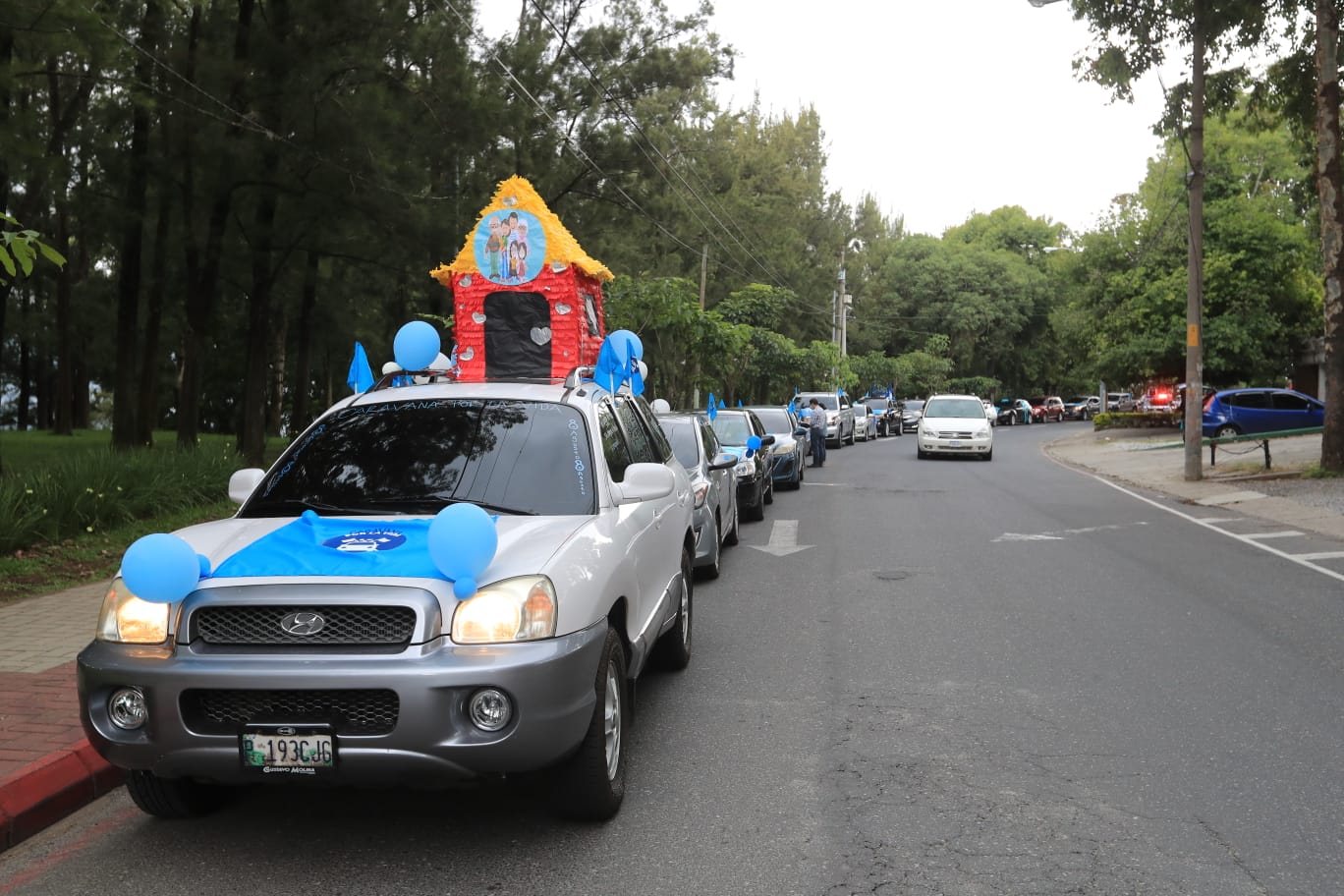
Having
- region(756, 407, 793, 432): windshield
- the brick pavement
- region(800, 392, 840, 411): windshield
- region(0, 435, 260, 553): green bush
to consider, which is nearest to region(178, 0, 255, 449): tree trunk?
region(0, 435, 260, 553): green bush

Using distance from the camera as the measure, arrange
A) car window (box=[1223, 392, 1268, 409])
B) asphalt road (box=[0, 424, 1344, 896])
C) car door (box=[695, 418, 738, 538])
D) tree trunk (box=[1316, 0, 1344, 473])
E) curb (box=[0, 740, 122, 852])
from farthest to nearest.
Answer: car window (box=[1223, 392, 1268, 409]), tree trunk (box=[1316, 0, 1344, 473]), car door (box=[695, 418, 738, 538]), curb (box=[0, 740, 122, 852]), asphalt road (box=[0, 424, 1344, 896])

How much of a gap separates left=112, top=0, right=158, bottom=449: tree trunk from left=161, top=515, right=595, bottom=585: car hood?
16.7m

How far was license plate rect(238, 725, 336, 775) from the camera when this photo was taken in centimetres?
387

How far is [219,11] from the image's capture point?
20.9 meters

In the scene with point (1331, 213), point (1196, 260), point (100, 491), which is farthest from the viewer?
point (1196, 260)

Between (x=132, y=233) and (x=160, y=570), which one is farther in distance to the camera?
(x=132, y=233)

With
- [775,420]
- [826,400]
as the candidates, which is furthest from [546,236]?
[826,400]

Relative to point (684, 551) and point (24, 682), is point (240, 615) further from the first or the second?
point (684, 551)

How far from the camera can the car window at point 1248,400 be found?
103ft

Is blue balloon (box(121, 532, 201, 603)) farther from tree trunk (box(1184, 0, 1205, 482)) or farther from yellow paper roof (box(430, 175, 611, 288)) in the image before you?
tree trunk (box(1184, 0, 1205, 482))

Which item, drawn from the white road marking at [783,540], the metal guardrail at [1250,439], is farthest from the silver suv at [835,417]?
the white road marking at [783,540]

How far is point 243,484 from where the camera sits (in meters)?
5.35

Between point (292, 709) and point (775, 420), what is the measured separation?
55.5 ft

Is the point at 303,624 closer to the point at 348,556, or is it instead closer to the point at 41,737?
the point at 348,556
